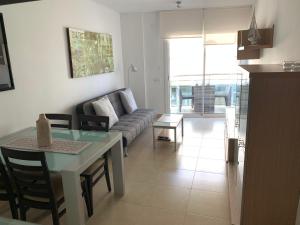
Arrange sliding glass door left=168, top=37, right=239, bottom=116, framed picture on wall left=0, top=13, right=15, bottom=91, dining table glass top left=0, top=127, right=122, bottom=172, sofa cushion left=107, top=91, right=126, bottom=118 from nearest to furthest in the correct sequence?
dining table glass top left=0, top=127, right=122, bottom=172
framed picture on wall left=0, top=13, right=15, bottom=91
sofa cushion left=107, top=91, right=126, bottom=118
sliding glass door left=168, top=37, right=239, bottom=116

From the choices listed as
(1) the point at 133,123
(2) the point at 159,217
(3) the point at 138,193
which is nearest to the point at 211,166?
(3) the point at 138,193

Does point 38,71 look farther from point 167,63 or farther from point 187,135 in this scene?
point 167,63

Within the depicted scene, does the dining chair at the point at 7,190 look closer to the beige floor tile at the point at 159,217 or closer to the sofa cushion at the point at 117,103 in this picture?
the beige floor tile at the point at 159,217

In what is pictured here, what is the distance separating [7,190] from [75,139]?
0.71m

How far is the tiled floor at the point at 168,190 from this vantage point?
2.35 metres

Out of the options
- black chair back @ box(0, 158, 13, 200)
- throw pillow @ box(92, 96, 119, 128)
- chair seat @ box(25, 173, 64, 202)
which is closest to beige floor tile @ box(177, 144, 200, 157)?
throw pillow @ box(92, 96, 119, 128)

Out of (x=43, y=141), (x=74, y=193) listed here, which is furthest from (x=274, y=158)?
(x=43, y=141)

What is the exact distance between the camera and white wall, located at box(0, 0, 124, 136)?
8.82ft

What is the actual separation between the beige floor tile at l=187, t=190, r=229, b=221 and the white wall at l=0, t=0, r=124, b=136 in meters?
2.18

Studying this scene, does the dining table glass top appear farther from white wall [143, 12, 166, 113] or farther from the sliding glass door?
the sliding glass door

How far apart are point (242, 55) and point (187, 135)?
5.88 ft

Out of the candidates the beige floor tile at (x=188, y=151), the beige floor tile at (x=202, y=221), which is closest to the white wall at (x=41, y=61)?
the beige floor tile at (x=188, y=151)

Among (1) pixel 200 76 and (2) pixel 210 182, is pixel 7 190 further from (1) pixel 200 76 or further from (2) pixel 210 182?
(1) pixel 200 76

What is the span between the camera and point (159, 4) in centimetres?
473
